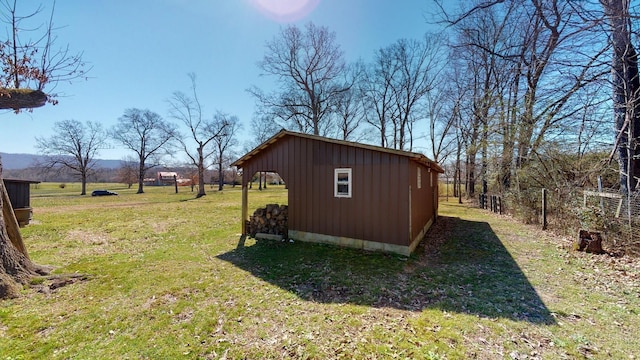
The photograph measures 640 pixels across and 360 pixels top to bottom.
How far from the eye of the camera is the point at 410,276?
17.6ft

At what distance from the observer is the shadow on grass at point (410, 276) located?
421 centimetres

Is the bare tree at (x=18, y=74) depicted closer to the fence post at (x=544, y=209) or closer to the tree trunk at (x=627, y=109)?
the tree trunk at (x=627, y=109)

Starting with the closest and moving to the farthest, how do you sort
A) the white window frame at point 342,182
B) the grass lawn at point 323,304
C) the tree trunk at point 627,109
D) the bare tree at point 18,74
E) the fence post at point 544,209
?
the grass lawn at point 323,304 < the bare tree at point 18,74 < the tree trunk at point 627,109 < the white window frame at point 342,182 < the fence post at point 544,209

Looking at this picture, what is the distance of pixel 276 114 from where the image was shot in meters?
25.5

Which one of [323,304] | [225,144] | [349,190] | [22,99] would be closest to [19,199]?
[22,99]

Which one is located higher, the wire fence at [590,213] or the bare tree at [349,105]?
the bare tree at [349,105]

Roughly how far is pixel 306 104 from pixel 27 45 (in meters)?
21.7

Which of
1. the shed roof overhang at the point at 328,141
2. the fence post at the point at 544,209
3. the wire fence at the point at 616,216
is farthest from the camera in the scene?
the fence post at the point at 544,209

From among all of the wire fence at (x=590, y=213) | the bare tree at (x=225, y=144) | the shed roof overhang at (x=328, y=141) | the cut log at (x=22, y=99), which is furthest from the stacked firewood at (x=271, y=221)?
the bare tree at (x=225, y=144)

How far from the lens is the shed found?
401 inches

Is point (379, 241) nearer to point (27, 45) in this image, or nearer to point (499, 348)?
point (499, 348)

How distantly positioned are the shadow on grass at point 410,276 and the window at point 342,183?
1560mm

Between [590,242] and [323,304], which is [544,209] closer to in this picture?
[590,242]

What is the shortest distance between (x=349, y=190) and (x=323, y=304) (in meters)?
3.49
